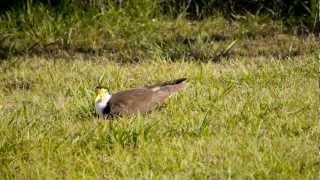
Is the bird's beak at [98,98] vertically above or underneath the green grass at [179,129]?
above

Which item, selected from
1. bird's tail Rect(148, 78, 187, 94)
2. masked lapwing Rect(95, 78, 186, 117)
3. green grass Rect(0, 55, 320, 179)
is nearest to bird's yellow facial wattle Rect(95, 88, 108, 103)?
masked lapwing Rect(95, 78, 186, 117)

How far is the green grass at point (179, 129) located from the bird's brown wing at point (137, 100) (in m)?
0.07

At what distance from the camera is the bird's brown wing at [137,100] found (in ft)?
17.0

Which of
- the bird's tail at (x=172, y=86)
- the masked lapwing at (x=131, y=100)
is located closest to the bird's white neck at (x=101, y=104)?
the masked lapwing at (x=131, y=100)

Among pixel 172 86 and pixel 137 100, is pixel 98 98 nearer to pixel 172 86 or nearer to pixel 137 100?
pixel 137 100

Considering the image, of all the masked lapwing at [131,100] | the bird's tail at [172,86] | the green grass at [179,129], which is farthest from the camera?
the bird's tail at [172,86]

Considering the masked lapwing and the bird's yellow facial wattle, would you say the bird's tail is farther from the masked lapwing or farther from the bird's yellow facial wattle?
the bird's yellow facial wattle

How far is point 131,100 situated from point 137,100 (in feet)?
0.15

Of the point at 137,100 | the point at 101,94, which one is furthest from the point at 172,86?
the point at 101,94

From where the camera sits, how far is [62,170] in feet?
14.4

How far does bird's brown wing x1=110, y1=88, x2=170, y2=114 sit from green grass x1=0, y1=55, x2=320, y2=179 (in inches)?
2.8

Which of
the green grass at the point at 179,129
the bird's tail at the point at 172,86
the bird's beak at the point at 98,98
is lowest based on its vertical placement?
the green grass at the point at 179,129

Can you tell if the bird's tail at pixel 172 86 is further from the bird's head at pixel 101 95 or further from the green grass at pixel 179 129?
the bird's head at pixel 101 95

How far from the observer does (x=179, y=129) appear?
16.0 feet
